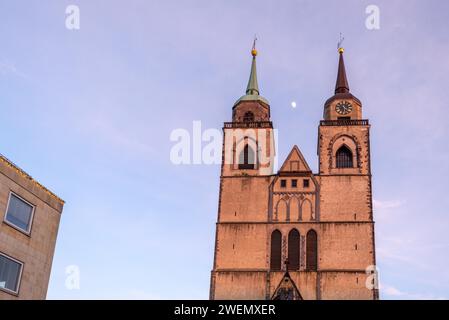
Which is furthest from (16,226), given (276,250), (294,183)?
(294,183)

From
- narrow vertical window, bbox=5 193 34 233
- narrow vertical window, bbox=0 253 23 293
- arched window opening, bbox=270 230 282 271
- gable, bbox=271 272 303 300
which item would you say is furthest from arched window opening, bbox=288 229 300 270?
narrow vertical window, bbox=0 253 23 293

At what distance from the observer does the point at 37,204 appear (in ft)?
87.0

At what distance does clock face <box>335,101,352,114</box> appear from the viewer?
52.8 meters

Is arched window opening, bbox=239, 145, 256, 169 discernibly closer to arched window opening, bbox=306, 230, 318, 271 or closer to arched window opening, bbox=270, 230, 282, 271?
arched window opening, bbox=270, 230, 282, 271

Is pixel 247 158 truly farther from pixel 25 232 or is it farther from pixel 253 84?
pixel 25 232

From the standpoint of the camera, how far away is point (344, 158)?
50188 mm

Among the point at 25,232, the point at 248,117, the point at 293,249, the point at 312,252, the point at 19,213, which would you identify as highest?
the point at 248,117

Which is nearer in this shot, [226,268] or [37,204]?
[37,204]

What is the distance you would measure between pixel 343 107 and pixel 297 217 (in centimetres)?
1233

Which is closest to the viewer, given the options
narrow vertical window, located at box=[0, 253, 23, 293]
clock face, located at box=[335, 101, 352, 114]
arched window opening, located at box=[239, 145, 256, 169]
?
narrow vertical window, located at box=[0, 253, 23, 293]

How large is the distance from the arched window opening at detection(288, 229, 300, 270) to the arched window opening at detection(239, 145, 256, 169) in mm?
7477
